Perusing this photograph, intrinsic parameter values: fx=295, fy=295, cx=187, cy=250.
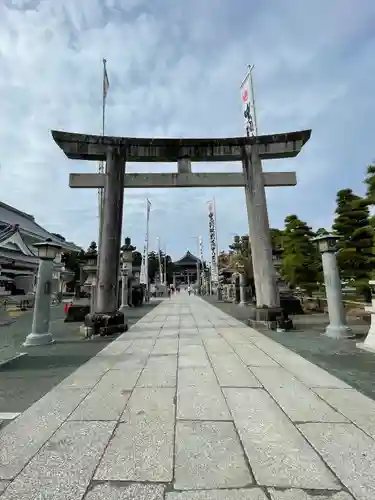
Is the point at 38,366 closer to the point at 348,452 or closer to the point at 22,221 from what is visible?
the point at 348,452

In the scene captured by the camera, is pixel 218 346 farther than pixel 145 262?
No

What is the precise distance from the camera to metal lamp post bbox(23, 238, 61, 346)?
695 cm

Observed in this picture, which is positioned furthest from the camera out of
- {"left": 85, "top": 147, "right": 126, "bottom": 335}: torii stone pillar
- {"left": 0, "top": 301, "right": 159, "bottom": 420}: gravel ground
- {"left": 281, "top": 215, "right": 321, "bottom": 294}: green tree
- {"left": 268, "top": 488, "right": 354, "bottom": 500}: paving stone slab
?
{"left": 281, "top": 215, "right": 321, "bottom": 294}: green tree

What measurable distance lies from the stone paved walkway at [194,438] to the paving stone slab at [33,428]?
1 cm

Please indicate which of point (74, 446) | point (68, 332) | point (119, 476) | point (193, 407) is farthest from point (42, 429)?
point (68, 332)

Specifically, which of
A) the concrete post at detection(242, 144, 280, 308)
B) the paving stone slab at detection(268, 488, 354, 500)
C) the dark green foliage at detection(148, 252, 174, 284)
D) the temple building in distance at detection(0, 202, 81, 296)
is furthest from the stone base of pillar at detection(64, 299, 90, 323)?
the dark green foliage at detection(148, 252, 174, 284)

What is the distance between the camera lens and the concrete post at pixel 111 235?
8.20 meters

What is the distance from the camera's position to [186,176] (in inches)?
363

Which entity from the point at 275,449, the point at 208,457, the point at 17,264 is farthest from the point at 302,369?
the point at 17,264

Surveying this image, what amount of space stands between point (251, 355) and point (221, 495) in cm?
392

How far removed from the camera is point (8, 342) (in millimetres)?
7383

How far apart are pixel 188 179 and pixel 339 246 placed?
7.51 metres

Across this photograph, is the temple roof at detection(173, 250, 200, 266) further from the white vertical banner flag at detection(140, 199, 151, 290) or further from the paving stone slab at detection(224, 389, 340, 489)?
the paving stone slab at detection(224, 389, 340, 489)

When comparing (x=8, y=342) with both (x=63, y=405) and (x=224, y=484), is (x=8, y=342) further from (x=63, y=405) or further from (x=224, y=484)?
(x=224, y=484)
